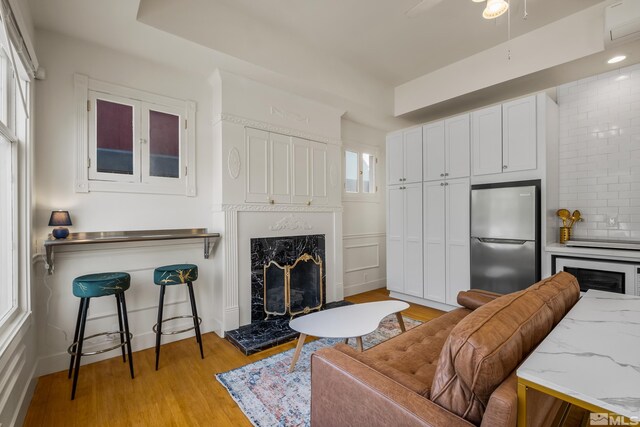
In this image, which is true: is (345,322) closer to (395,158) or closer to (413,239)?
(413,239)

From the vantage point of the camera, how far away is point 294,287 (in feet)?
11.9

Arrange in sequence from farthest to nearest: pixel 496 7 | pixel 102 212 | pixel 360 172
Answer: pixel 360 172, pixel 102 212, pixel 496 7

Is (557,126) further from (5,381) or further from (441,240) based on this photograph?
(5,381)

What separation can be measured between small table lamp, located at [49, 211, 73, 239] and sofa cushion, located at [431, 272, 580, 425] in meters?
2.74

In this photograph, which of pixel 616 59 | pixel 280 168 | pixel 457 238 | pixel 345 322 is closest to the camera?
pixel 345 322

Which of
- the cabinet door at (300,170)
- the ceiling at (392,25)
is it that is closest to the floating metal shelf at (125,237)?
the cabinet door at (300,170)

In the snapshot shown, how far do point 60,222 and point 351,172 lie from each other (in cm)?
354

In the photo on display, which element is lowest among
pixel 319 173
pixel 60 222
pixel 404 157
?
pixel 60 222

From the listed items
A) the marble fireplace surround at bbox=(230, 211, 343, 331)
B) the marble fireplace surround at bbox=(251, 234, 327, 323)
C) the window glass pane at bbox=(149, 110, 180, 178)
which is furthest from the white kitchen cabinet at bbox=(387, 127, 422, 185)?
the window glass pane at bbox=(149, 110, 180, 178)

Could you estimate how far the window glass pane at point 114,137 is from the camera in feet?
8.64

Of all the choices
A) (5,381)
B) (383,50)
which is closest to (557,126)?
(383,50)

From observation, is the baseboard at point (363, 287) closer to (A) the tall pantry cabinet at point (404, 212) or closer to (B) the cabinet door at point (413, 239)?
(A) the tall pantry cabinet at point (404, 212)

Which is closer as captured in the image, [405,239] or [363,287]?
[405,239]


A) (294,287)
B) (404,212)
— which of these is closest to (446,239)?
(404,212)
